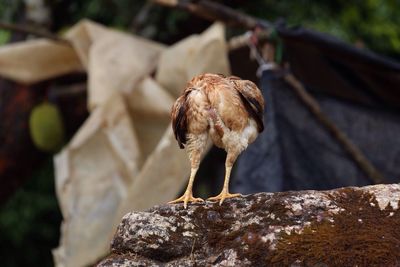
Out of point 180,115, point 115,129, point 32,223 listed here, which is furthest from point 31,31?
point 180,115

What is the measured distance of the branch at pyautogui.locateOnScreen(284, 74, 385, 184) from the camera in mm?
5695

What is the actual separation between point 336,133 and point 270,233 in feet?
10.2

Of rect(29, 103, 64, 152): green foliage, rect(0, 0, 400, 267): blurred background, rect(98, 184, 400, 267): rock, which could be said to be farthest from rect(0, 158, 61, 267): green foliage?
rect(98, 184, 400, 267): rock

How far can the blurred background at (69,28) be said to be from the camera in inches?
285

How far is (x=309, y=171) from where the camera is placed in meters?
5.74

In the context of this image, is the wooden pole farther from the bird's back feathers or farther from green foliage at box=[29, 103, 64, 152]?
the bird's back feathers

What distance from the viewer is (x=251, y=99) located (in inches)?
124

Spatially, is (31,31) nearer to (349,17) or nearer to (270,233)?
(349,17)

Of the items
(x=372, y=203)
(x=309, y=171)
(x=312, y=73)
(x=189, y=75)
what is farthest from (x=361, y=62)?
(x=372, y=203)

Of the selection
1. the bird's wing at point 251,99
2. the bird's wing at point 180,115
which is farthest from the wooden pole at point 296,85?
the bird's wing at point 180,115

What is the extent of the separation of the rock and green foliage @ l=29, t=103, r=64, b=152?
4.26 metres

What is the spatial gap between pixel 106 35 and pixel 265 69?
1.39 metres

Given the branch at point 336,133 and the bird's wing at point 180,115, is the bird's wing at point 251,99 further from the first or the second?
the branch at point 336,133

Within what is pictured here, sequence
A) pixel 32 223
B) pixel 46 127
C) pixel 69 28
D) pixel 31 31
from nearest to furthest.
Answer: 1. pixel 31 31
2. pixel 46 127
3. pixel 69 28
4. pixel 32 223
